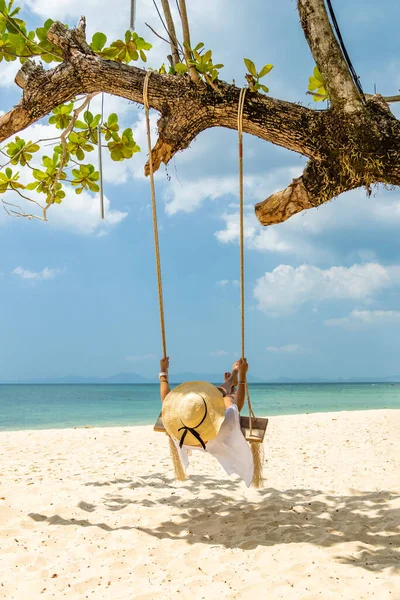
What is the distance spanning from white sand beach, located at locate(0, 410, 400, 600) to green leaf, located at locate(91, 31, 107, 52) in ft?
10.8

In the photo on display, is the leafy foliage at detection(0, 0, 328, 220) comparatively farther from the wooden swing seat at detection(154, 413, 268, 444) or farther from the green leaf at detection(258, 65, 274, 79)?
the wooden swing seat at detection(154, 413, 268, 444)

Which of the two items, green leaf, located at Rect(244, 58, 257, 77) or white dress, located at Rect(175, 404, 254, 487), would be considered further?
green leaf, located at Rect(244, 58, 257, 77)

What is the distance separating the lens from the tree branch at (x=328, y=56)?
9.86 feet

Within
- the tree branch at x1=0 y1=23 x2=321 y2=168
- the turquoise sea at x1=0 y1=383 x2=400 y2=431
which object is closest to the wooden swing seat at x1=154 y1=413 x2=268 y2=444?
the tree branch at x1=0 y1=23 x2=321 y2=168

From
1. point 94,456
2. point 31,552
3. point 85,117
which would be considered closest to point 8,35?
point 85,117

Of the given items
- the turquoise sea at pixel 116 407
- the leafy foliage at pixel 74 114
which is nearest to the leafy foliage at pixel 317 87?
the leafy foliage at pixel 74 114

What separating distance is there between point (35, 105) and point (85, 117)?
41.6 inches

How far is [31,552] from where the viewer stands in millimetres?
3084

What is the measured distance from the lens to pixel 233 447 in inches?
118

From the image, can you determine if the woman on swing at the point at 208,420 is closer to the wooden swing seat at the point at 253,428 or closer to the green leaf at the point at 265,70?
the wooden swing seat at the point at 253,428

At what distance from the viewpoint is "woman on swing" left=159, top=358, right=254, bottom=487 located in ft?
8.99

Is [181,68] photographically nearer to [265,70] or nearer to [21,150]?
[265,70]

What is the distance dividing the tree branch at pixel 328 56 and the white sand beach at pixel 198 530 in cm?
260

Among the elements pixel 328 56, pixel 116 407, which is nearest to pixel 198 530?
pixel 328 56
